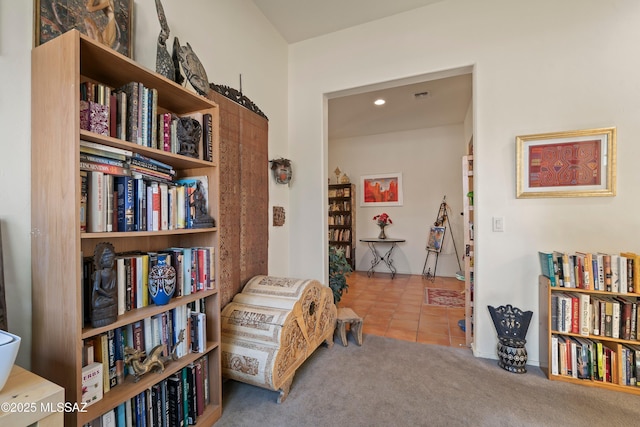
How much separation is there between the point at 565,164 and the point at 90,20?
10.0 ft

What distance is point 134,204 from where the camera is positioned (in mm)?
1209

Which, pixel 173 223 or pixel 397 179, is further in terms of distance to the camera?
pixel 397 179

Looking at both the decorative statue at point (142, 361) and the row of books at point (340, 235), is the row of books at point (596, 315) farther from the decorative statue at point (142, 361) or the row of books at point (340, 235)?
the row of books at point (340, 235)

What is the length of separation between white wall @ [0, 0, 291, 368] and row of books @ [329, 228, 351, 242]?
Result: 296 cm

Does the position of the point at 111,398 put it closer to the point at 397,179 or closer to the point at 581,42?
the point at 581,42

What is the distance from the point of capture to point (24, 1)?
3.58 ft

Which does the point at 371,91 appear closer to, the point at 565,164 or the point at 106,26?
the point at 565,164

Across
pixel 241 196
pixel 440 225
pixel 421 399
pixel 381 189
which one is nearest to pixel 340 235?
pixel 381 189

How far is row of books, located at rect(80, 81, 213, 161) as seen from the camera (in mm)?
1087

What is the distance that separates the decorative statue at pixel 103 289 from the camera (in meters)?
1.03

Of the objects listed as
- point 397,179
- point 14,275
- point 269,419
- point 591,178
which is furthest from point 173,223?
point 397,179

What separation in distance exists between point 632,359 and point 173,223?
2991 millimetres

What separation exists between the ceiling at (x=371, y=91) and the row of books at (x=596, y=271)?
1.77 metres

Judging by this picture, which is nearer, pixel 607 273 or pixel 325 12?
pixel 607 273
